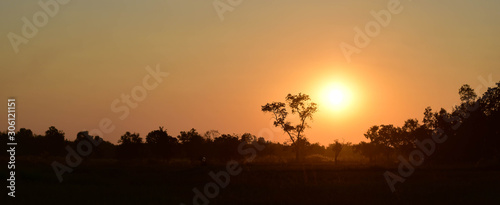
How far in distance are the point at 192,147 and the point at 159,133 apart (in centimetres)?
1352

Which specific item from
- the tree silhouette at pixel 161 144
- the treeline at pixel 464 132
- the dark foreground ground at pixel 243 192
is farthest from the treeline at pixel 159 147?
the dark foreground ground at pixel 243 192

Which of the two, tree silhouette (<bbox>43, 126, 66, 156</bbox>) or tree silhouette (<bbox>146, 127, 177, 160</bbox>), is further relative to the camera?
tree silhouette (<bbox>43, 126, 66, 156</bbox>)

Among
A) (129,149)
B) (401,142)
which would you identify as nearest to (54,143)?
(129,149)

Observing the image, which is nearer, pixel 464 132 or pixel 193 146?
pixel 464 132

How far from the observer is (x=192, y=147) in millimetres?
116562

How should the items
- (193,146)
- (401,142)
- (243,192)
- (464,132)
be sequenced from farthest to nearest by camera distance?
(401,142) → (193,146) → (464,132) → (243,192)

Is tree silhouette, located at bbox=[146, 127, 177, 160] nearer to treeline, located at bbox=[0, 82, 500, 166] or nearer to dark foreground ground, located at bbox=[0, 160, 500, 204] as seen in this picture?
treeline, located at bbox=[0, 82, 500, 166]

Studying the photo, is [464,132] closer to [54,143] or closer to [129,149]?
[129,149]

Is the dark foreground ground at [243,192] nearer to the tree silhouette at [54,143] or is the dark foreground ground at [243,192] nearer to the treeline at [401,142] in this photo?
the treeline at [401,142]

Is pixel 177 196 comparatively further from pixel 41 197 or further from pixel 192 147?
pixel 192 147

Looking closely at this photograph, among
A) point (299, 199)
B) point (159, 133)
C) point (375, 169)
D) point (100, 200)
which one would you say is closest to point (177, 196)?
point (100, 200)

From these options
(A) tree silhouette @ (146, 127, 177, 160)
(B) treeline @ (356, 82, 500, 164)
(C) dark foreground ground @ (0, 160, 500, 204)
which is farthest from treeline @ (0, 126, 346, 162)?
(C) dark foreground ground @ (0, 160, 500, 204)

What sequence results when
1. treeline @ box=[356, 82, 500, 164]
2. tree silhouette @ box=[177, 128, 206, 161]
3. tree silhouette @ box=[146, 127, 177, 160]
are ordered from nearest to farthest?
1. treeline @ box=[356, 82, 500, 164]
2. tree silhouette @ box=[146, 127, 177, 160]
3. tree silhouette @ box=[177, 128, 206, 161]

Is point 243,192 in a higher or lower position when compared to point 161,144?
lower
